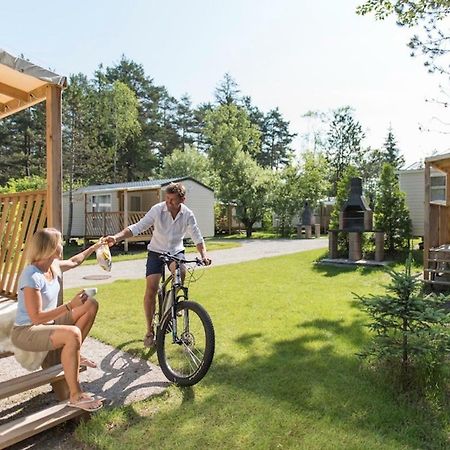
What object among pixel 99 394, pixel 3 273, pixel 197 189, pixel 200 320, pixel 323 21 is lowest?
pixel 99 394

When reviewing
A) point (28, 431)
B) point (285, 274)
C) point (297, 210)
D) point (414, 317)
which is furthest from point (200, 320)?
point (297, 210)

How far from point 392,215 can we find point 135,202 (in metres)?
12.5

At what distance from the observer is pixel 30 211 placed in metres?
3.71

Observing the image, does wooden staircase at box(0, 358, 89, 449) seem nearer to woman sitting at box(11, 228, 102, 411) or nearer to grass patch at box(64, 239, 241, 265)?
woman sitting at box(11, 228, 102, 411)

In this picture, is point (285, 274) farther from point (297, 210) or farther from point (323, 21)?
point (297, 210)

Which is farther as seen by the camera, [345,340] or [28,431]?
[345,340]

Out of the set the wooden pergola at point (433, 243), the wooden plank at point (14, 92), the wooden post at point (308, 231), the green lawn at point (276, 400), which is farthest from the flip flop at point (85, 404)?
the wooden post at point (308, 231)

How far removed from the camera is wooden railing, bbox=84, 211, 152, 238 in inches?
615

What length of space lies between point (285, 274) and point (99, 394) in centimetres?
631

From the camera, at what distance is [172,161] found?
29.3m

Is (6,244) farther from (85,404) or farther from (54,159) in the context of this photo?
(85,404)

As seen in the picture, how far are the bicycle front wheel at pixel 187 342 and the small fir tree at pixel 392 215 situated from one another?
9.22 meters

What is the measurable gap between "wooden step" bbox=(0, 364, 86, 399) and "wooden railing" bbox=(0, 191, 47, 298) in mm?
1288

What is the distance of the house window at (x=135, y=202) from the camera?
19.4 meters
